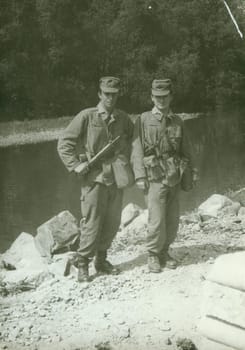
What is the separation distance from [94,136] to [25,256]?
2.42m

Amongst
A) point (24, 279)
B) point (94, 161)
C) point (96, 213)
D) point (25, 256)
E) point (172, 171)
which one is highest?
point (94, 161)

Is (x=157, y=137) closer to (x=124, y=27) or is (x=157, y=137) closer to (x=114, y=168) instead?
(x=114, y=168)

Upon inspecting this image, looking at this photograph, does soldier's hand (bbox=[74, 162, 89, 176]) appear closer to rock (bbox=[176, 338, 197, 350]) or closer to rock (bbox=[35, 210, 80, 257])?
rock (bbox=[35, 210, 80, 257])

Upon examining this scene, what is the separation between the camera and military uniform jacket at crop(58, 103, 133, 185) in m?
5.78

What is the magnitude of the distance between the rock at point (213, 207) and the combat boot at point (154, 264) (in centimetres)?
298

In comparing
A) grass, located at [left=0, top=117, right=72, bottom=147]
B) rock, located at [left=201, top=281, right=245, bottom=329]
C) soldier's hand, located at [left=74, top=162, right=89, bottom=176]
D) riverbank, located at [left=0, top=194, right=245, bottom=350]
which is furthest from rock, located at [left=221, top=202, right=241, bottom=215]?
grass, located at [left=0, top=117, right=72, bottom=147]

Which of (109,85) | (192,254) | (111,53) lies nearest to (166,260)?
(192,254)

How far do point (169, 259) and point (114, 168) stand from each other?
114 centimetres

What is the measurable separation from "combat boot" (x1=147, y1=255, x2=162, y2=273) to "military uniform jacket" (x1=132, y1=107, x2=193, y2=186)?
2.57 ft

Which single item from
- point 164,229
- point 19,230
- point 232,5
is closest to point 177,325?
point 164,229

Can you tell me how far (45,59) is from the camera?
1669 cm

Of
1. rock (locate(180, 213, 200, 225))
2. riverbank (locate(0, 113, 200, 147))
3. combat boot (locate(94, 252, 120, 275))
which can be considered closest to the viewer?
combat boot (locate(94, 252, 120, 275))

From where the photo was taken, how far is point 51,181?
1386 cm

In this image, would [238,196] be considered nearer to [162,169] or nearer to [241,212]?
[241,212]
